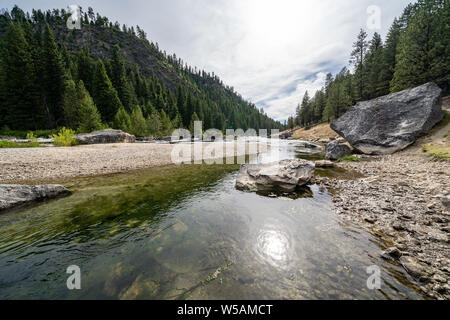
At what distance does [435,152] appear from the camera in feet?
37.3

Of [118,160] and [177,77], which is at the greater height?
[177,77]

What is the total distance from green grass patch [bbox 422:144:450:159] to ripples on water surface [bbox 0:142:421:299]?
10.8 metres

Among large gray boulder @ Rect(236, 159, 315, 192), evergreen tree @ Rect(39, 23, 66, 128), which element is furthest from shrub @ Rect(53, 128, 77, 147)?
large gray boulder @ Rect(236, 159, 315, 192)

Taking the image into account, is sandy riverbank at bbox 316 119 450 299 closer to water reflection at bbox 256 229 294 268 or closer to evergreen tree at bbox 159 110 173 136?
water reflection at bbox 256 229 294 268

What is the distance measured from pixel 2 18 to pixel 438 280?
9210 inches

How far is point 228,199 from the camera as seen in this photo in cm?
763

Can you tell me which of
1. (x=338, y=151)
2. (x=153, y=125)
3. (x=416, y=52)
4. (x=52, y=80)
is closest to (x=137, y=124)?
(x=153, y=125)

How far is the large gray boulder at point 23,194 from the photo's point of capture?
6095 mm

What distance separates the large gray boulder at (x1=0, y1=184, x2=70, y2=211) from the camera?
6095 mm

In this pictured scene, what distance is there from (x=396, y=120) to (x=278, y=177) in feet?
58.1

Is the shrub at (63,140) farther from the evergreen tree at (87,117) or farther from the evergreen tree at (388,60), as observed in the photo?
the evergreen tree at (388,60)

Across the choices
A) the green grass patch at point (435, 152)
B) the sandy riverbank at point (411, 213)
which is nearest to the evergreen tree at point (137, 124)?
the sandy riverbank at point (411, 213)
